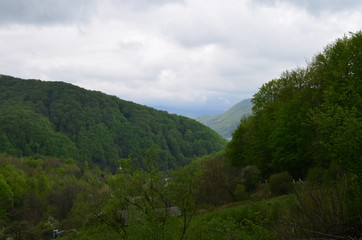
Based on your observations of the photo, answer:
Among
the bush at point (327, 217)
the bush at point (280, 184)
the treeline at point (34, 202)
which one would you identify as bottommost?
the treeline at point (34, 202)

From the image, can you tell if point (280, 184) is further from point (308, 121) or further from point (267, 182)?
point (308, 121)

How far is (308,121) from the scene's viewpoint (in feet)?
64.4

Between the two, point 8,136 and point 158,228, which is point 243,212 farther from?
point 8,136

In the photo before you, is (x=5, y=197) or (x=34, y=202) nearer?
(x=5, y=197)

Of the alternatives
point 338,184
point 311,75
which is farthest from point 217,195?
point 338,184

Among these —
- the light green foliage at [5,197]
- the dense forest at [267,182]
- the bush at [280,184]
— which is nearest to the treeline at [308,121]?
the dense forest at [267,182]

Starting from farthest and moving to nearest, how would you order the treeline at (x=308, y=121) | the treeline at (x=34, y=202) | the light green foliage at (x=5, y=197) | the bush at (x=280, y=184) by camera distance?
the light green foliage at (x=5, y=197) → the treeline at (x=34, y=202) → the bush at (x=280, y=184) → the treeline at (x=308, y=121)

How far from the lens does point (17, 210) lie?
93.3 m

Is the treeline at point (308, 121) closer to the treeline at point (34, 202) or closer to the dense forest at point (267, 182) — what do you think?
the dense forest at point (267, 182)

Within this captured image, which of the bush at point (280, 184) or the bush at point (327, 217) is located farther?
the bush at point (280, 184)

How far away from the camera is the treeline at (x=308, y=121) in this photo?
1378 cm

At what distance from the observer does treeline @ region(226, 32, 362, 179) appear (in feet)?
45.2

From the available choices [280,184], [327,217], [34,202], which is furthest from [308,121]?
[34,202]

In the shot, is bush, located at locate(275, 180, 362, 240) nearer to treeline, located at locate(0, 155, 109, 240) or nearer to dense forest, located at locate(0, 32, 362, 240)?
dense forest, located at locate(0, 32, 362, 240)
